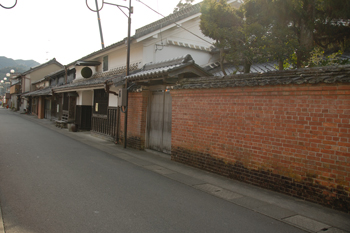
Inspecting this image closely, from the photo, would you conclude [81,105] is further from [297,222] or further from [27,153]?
[297,222]

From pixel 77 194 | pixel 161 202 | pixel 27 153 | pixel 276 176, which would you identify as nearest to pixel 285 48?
pixel 276 176

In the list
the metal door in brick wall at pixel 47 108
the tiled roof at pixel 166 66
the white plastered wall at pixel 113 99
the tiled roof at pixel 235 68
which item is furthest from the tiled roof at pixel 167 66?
the metal door in brick wall at pixel 47 108

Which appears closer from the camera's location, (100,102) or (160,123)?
(160,123)

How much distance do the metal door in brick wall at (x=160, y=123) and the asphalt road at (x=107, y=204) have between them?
8.58 feet

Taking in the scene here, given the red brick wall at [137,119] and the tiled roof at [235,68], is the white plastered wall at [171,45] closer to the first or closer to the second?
the tiled roof at [235,68]

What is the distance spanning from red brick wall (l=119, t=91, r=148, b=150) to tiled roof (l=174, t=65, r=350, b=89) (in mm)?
3578

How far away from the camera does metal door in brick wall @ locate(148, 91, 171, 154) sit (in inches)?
394

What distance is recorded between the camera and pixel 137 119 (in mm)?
11289

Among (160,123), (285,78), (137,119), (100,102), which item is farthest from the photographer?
(100,102)

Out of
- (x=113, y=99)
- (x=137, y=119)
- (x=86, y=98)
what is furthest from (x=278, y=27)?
(x=86, y=98)

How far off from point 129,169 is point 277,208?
4.35 metres

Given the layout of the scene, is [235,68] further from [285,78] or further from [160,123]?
[285,78]

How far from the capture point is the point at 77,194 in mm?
5324

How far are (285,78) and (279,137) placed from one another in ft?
4.25
